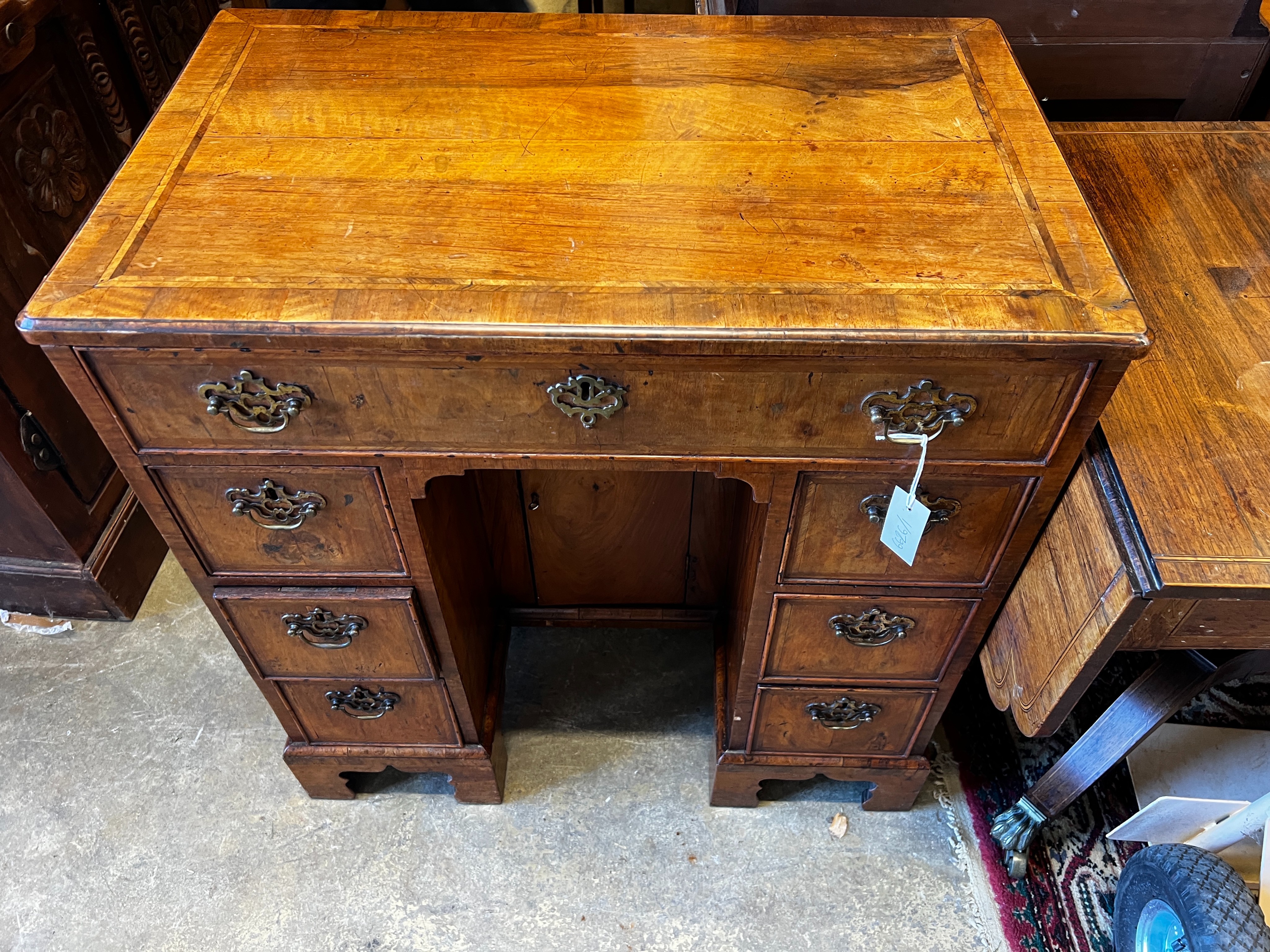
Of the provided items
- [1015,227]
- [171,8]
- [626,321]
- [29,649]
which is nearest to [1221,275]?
[1015,227]

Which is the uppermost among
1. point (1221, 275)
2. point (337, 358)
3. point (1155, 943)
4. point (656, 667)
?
point (337, 358)

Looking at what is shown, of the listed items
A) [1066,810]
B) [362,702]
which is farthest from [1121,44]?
[362,702]

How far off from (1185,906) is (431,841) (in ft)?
3.46

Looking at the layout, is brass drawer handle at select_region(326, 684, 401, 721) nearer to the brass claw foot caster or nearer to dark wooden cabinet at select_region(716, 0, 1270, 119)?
the brass claw foot caster

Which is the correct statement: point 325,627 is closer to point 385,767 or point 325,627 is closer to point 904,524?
point 385,767

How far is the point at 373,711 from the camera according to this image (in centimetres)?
128

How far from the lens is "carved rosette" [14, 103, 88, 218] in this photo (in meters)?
1.36

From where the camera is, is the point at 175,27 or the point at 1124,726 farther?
the point at 175,27

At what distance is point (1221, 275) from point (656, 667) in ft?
3.50

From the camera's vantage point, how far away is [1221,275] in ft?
3.79

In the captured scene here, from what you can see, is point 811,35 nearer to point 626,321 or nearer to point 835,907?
point 626,321

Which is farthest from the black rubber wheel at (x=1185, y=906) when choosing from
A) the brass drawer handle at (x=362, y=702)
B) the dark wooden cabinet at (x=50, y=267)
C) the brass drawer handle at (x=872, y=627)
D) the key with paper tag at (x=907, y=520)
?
the dark wooden cabinet at (x=50, y=267)

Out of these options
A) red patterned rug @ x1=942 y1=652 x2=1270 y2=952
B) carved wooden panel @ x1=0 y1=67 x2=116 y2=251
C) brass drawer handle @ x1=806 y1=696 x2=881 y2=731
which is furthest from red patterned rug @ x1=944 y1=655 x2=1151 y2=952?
carved wooden panel @ x1=0 y1=67 x2=116 y2=251

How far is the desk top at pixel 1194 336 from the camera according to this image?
90 centimetres
